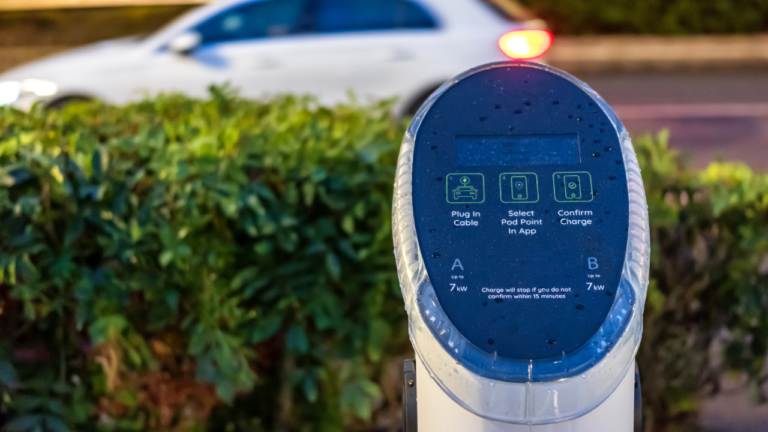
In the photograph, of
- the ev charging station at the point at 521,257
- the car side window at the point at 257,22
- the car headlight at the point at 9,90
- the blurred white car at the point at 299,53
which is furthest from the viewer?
the car side window at the point at 257,22

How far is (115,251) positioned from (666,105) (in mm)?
8544

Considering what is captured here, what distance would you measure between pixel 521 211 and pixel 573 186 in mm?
108

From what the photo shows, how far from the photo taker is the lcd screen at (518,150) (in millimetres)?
1282

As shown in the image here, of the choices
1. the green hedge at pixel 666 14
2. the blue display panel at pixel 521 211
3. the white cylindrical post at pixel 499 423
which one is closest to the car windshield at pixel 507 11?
the blue display panel at pixel 521 211

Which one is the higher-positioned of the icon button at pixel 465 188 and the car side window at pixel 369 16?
the car side window at pixel 369 16

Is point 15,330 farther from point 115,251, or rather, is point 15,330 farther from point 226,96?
point 226,96

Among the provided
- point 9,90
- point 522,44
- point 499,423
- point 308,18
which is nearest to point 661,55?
point 522,44

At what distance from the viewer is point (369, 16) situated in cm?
643

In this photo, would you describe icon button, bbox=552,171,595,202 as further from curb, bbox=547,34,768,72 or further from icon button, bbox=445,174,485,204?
curb, bbox=547,34,768,72

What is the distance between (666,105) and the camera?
30.0ft

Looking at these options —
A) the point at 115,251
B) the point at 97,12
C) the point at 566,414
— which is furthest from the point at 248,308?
the point at 97,12

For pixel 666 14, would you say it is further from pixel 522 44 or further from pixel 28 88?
pixel 28 88

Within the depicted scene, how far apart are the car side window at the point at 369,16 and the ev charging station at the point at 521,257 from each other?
5228 mm

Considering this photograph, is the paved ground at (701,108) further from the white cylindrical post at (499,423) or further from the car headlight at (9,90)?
the car headlight at (9,90)
